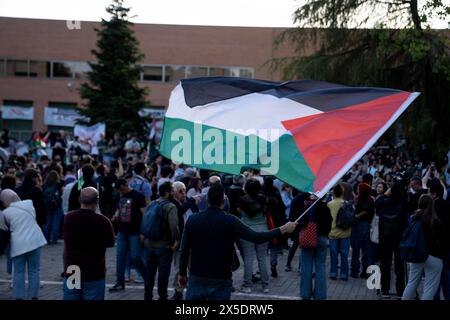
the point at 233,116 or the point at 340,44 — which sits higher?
the point at 340,44

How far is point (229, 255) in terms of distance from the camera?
21.6 ft

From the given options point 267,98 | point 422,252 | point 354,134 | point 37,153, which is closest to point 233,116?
point 267,98

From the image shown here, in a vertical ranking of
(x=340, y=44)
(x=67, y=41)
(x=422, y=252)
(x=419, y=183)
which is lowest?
(x=422, y=252)

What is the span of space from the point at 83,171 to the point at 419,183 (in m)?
5.88

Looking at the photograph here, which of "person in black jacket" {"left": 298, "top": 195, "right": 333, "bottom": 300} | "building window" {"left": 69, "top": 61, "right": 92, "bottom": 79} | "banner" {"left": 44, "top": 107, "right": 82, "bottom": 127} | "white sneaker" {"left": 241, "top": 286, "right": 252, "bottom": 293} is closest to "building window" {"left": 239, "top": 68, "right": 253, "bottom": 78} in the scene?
"building window" {"left": 69, "top": 61, "right": 92, "bottom": 79}

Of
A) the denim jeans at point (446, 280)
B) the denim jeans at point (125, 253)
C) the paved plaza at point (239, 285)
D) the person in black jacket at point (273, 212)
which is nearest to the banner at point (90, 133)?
the paved plaza at point (239, 285)

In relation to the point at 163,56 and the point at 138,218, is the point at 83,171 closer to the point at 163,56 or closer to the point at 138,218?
the point at 138,218

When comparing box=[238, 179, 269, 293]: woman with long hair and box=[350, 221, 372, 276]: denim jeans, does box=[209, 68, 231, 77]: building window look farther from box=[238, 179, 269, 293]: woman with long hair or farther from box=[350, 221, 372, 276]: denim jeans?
box=[238, 179, 269, 293]: woman with long hair

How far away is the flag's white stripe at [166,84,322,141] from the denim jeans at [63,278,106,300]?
2.11m

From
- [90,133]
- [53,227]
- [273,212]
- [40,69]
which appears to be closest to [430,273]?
[273,212]

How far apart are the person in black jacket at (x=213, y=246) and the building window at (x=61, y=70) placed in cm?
4821

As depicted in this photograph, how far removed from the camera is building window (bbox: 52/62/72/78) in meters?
52.7

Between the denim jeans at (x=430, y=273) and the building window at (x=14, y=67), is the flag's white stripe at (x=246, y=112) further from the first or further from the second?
the building window at (x=14, y=67)

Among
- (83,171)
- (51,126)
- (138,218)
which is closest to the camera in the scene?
(138,218)
